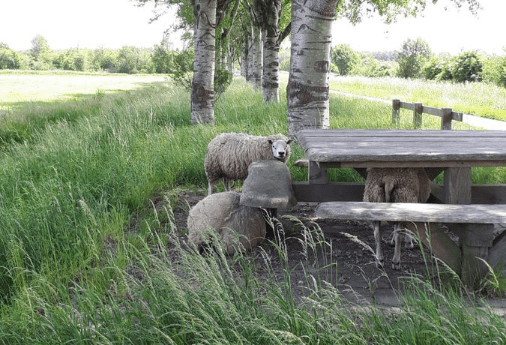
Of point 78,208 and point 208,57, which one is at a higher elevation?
point 208,57

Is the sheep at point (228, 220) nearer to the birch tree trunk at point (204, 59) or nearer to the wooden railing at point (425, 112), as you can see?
the wooden railing at point (425, 112)

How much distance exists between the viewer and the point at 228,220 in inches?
178

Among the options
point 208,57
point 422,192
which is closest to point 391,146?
point 422,192

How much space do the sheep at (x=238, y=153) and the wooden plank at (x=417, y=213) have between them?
1.82 meters

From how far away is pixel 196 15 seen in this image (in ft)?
38.3

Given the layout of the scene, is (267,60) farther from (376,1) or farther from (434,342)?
(434,342)

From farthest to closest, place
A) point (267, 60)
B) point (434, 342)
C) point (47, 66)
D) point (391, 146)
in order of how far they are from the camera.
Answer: point (47, 66) < point (267, 60) < point (391, 146) < point (434, 342)

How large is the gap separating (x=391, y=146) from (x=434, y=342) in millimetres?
2273

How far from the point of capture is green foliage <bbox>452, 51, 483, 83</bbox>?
4809cm

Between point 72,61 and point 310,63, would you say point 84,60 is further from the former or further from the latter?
point 310,63

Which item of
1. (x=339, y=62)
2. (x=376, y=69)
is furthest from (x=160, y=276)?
(x=339, y=62)

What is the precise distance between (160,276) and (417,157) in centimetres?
228

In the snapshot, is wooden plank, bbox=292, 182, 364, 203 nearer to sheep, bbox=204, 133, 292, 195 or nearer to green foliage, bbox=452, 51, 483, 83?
sheep, bbox=204, 133, 292, 195

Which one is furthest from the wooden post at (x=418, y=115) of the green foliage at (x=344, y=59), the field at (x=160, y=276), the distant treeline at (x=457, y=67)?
the green foliage at (x=344, y=59)
